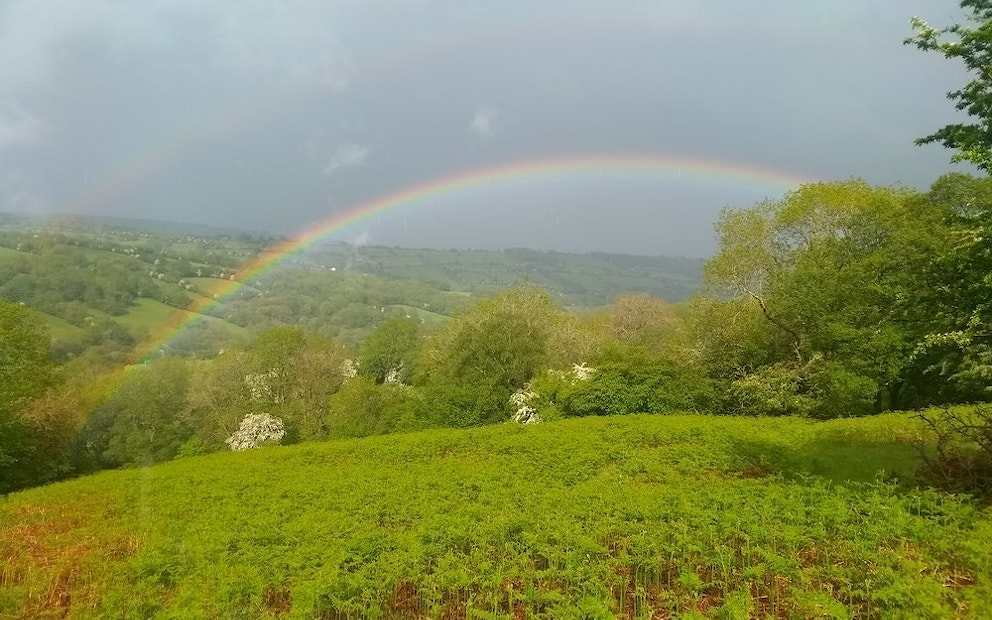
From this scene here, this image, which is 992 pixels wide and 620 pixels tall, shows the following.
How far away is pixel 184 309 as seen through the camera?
107m

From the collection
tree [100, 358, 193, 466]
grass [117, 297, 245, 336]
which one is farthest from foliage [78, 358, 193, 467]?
grass [117, 297, 245, 336]

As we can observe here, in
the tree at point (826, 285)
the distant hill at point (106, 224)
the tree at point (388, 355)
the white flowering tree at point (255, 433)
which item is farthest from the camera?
the distant hill at point (106, 224)

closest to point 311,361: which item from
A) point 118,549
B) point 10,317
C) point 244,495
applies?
point 10,317

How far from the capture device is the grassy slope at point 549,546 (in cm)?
935

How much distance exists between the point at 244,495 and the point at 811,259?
115 feet

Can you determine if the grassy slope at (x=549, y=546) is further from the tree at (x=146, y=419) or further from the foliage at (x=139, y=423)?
the tree at (x=146, y=419)

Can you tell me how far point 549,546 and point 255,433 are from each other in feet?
162

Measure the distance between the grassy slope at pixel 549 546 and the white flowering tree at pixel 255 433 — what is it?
31.7m

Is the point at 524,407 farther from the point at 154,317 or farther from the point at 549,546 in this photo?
the point at 154,317

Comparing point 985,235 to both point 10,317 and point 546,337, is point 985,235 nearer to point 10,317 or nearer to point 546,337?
point 546,337

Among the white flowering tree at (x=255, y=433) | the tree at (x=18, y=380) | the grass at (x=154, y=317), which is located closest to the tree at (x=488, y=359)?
the white flowering tree at (x=255, y=433)

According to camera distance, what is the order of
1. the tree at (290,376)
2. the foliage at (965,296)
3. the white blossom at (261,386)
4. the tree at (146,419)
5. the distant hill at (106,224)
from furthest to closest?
1. the distant hill at (106,224)
2. the white blossom at (261,386)
3. the tree at (290,376)
4. the tree at (146,419)
5. the foliage at (965,296)

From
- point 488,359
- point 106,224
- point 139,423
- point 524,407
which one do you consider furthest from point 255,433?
point 106,224

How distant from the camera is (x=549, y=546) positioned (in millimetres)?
11227
